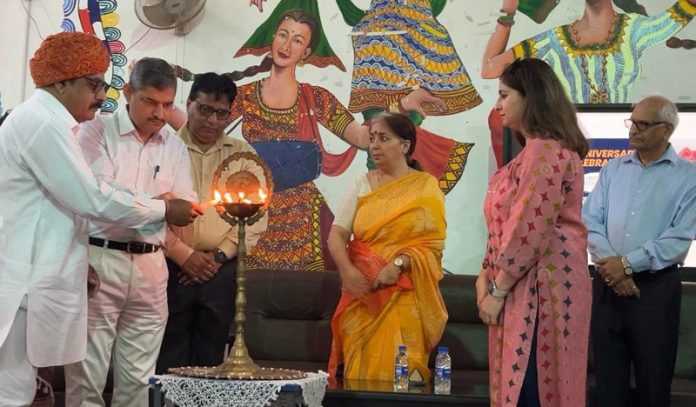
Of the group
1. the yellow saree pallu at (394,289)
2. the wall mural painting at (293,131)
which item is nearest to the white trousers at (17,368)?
the yellow saree pallu at (394,289)

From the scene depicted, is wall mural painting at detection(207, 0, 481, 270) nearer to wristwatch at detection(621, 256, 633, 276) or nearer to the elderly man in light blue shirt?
the elderly man in light blue shirt

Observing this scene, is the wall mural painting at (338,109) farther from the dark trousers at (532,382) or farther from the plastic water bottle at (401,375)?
the dark trousers at (532,382)

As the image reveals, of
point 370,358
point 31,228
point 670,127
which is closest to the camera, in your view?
point 31,228

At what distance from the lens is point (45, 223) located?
3156 millimetres

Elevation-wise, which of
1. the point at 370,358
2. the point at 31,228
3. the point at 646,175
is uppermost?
the point at 646,175

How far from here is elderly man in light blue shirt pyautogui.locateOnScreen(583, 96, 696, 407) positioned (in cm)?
409

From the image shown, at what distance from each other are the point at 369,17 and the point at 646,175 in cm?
218

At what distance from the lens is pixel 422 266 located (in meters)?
4.55

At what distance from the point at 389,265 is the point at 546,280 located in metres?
1.31

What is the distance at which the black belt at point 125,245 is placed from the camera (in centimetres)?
371

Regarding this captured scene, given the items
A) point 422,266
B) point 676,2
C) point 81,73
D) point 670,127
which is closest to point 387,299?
point 422,266

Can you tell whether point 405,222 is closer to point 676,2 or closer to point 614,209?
point 614,209

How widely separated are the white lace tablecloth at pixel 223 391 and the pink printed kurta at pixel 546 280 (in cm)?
74

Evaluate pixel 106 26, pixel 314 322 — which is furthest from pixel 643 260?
pixel 106 26
